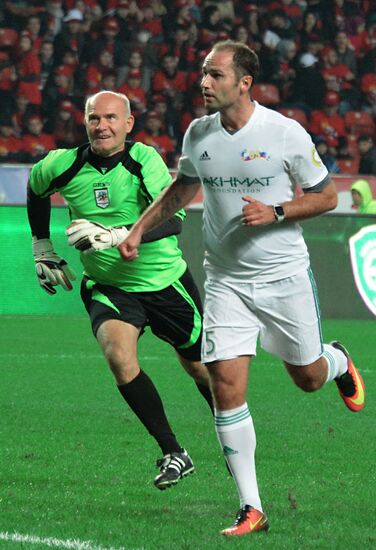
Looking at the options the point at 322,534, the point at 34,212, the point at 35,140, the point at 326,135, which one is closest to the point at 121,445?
the point at 34,212

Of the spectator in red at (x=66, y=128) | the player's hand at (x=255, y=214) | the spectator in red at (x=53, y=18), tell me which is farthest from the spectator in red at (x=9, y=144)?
the player's hand at (x=255, y=214)

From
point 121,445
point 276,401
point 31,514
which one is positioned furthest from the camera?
point 276,401

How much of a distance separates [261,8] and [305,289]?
16.7 meters

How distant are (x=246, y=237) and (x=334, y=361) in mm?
1160

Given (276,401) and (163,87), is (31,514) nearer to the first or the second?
(276,401)

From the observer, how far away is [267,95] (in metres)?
20.2

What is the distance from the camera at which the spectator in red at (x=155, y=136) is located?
18.9 metres

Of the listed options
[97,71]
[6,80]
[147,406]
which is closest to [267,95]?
[97,71]

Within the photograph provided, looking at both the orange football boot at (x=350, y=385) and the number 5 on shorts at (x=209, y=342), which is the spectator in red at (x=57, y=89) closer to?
the orange football boot at (x=350, y=385)

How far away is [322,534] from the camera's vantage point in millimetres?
4844

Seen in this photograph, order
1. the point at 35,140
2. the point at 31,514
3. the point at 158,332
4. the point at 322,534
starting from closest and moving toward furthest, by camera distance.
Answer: the point at 322,534 < the point at 31,514 < the point at 158,332 < the point at 35,140

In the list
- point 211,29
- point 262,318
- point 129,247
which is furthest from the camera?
point 211,29

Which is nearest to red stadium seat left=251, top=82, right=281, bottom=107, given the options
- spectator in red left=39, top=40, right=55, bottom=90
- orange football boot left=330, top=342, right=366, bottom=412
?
spectator in red left=39, top=40, right=55, bottom=90

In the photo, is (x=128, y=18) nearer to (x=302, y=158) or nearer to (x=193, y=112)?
(x=193, y=112)
